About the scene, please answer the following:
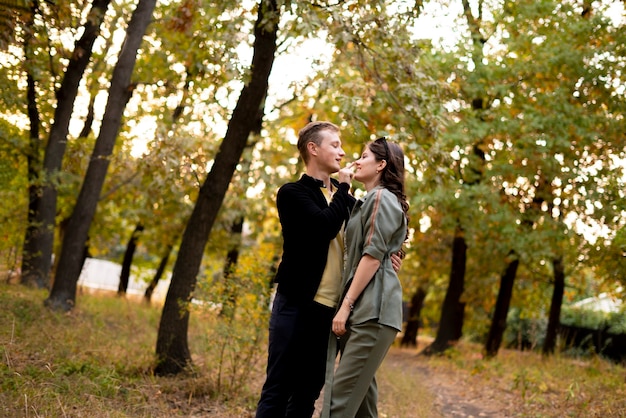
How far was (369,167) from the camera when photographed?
3.98m

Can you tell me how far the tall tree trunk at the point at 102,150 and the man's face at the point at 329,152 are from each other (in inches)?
298

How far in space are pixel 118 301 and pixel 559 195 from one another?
960 centimetres

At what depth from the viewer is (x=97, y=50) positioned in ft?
50.1

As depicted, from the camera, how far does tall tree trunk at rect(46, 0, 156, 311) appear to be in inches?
430

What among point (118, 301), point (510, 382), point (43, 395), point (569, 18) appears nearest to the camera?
point (43, 395)

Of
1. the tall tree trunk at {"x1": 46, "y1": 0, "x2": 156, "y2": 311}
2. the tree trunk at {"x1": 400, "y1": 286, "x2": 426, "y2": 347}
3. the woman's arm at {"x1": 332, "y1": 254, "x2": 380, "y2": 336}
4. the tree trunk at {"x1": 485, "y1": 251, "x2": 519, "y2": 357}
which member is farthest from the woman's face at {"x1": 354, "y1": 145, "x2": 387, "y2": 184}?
the tree trunk at {"x1": 400, "y1": 286, "x2": 426, "y2": 347}

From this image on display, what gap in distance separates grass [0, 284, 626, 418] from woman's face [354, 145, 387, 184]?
2600 millimetres

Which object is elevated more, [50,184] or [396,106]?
[396,106]

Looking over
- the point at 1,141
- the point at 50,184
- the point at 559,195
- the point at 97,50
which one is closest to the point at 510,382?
the point at 559,195

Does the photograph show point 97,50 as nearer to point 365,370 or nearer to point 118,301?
point 118,301

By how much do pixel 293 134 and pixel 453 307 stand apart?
620 centimetres

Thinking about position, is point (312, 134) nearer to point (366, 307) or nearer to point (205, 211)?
point (366, 307)

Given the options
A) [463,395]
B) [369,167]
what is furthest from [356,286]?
[463,395]

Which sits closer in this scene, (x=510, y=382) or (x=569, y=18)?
(x=510, y=382)
